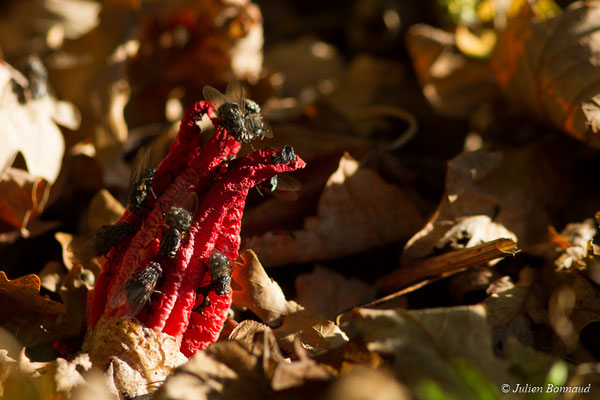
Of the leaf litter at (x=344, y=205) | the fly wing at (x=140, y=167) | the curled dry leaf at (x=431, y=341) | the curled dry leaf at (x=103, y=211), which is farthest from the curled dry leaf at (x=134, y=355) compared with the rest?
the curled dry leaf at (x=103, y=211)

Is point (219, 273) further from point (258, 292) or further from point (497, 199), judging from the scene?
point (497, 199)

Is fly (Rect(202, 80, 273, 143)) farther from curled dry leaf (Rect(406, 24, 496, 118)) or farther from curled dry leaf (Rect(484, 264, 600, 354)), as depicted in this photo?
curled dry leaf (Rect(406, 24, 496, 118))

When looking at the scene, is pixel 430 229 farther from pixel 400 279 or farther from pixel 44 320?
pixel 44 320

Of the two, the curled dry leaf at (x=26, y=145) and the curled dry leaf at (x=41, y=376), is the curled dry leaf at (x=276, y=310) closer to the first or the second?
the curled dry leaf at (x=41, y=376)

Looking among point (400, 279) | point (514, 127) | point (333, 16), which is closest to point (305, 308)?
point (400, 279)

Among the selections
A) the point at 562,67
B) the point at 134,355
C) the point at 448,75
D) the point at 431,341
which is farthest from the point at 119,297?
the point at 448,75

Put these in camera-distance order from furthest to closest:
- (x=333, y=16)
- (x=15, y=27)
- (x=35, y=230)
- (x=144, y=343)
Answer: (x=333, y=16) < (x=15, y=27) < (x=35, y=230) < (x=144, y=343)

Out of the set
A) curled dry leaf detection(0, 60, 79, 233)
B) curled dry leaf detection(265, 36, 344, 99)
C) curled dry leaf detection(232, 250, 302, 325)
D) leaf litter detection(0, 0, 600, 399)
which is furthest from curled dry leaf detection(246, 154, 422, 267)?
curled dry leaf detection(265, 36, 344, 99)
